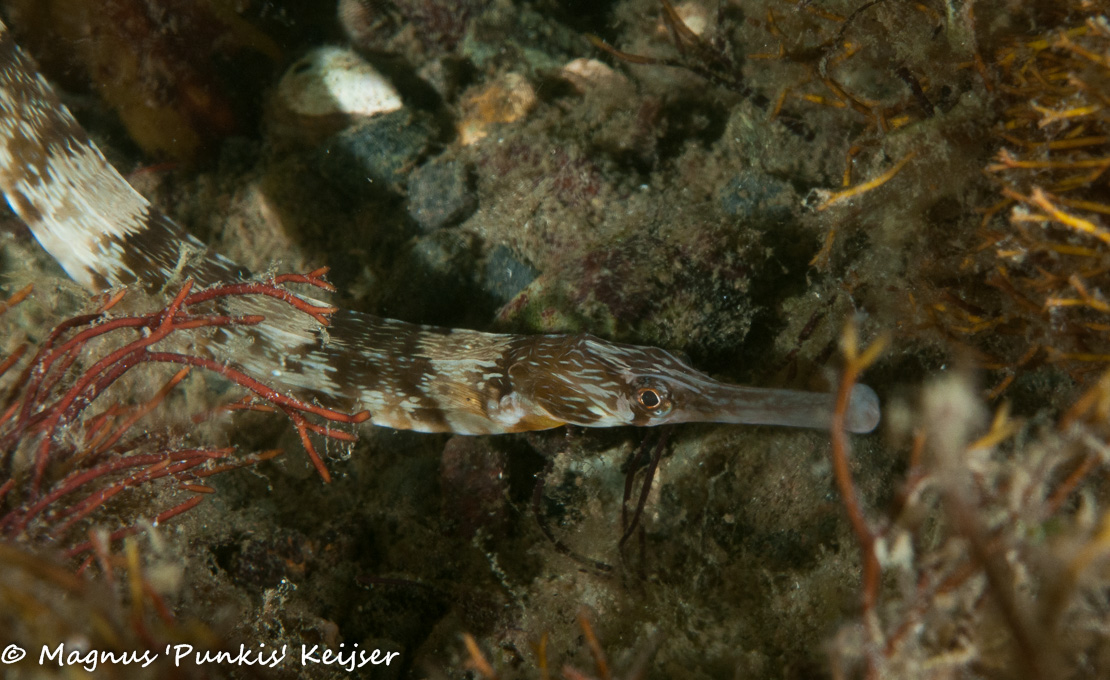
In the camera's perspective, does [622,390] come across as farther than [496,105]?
No

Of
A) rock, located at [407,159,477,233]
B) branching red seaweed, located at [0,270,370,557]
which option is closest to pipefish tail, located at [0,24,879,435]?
branching red seaweed, located at [0,270,370,557]

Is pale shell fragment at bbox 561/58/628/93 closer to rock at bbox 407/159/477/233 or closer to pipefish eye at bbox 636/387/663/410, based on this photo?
rock at bbox 407/159/477/233

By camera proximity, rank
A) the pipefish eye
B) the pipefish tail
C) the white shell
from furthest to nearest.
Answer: the white shell → the pipefish tail → the pipefish eye

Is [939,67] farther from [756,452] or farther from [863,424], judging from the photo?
[756,452]

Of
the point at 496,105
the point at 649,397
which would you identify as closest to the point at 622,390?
the point at 649,397

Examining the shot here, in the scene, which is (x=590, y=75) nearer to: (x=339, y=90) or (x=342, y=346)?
(x=339, y=90)

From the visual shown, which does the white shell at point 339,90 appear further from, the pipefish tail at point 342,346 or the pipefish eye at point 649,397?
the pipefish eye at point 649,397

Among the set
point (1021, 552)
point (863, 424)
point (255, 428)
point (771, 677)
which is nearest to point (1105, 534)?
point (1021, 552)
